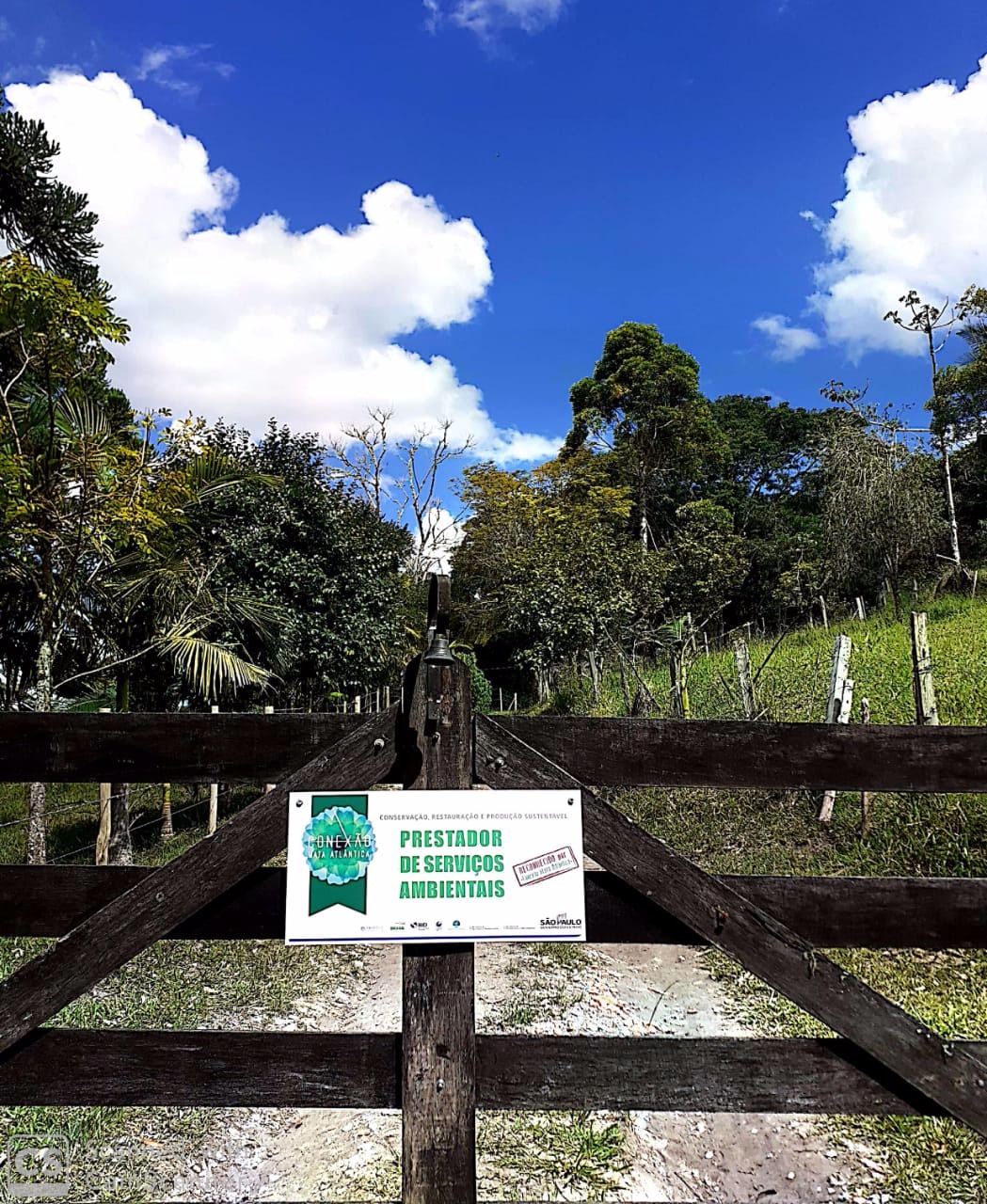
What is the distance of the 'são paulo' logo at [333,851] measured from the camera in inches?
72.9

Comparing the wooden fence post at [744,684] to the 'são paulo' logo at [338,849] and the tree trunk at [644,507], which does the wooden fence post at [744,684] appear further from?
the tree trunk at [644,507]

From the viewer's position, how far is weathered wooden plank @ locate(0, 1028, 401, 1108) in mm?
1902

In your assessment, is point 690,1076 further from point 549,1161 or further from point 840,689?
point 840,689

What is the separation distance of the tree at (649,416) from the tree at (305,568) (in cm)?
1911

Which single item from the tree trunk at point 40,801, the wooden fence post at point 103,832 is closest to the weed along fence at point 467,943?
the tree trunk at point 40,801

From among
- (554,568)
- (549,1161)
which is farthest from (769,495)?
(549,1161)

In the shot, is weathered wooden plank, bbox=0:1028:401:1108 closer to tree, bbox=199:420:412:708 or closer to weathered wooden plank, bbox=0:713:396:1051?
weathered wooden plank, bbox=0:713:396:1051

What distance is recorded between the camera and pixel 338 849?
6.09 feet

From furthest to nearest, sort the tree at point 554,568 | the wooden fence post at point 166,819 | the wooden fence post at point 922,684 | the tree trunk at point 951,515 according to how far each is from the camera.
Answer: the tree trunk at point 951,515, the tree at point 554,568, the wooden fence post at point 166,819, the wooden fence post at point 922,684

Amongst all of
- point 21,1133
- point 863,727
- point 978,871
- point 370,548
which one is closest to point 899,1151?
point 863,727

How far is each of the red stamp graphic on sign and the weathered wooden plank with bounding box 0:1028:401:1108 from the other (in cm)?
49

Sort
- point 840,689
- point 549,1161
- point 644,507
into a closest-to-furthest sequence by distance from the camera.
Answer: point 549,1161 < point 840,689 < point 644,507

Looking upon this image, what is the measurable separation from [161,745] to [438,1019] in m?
0.94

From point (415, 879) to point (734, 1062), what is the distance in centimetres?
87
